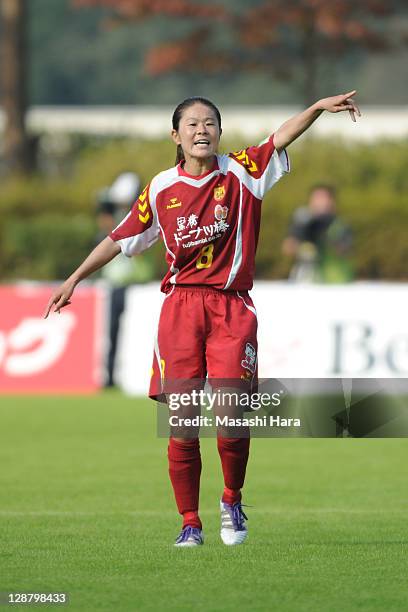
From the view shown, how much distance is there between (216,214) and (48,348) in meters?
10.0

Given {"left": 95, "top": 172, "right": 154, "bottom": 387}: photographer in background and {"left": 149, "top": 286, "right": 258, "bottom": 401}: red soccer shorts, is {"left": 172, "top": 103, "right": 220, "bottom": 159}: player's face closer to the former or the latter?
{"left": 149, "top": 286, "right": 258, "bottom": 401}: red soccer shorts

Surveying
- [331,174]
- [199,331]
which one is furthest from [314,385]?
[331,174]

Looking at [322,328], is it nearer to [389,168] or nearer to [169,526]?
[169,526]

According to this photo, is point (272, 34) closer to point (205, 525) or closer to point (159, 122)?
point (159, 122)

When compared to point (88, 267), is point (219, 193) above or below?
above

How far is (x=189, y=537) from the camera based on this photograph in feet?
25.8

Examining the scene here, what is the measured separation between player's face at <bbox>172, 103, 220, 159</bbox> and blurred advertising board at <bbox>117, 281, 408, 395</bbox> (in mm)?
8494

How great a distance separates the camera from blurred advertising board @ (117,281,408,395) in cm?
1617

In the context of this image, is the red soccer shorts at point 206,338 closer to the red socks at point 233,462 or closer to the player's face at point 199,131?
the red socks at point 233,462

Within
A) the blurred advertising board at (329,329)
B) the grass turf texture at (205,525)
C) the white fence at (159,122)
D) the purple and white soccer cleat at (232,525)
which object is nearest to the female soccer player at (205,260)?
the purple and white soccer cleat at (232,525)

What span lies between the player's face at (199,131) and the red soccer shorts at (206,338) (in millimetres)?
654

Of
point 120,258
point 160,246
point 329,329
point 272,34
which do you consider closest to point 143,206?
point 329,329

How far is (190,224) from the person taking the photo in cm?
774

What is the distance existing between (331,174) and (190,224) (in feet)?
75.9
